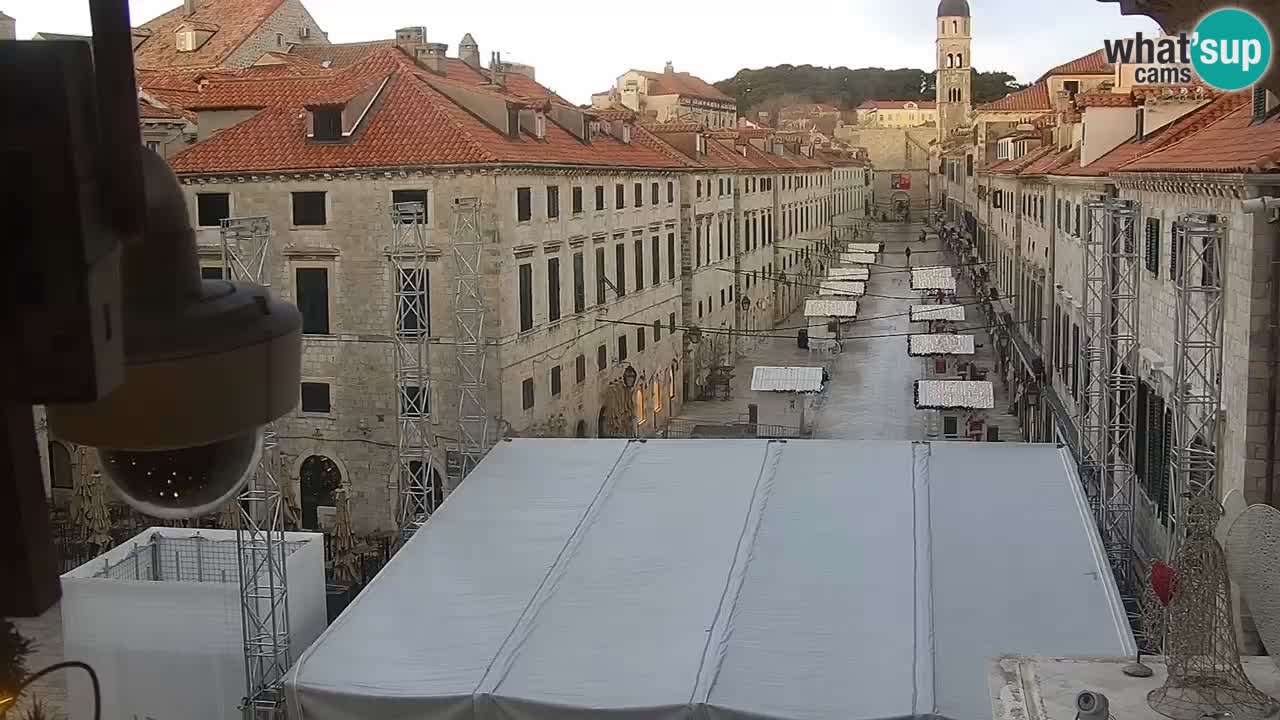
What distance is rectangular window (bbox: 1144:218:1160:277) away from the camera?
15758mm

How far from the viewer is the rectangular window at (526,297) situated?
2405cm

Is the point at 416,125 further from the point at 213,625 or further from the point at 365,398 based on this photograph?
the point at 213,625

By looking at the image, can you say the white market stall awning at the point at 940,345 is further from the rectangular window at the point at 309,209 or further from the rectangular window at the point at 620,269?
the rectangular window at the point at 309,209

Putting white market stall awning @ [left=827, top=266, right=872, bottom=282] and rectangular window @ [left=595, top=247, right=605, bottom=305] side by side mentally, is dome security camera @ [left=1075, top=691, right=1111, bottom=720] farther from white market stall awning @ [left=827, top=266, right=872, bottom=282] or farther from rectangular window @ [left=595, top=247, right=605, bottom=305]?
white market stall awning @ [left=827, top=266, right=872, bottom=282]

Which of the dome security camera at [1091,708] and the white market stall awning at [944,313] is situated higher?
the dome security camera at [1091,708]

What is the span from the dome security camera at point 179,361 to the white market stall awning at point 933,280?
4166cm

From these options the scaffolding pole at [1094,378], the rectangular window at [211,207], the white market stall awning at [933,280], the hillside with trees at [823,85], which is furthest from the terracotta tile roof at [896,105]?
the scaffolding pole at [1094,378]

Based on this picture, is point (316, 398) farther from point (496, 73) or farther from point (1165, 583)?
point (1165, 583)

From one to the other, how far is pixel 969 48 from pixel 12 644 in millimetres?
114122

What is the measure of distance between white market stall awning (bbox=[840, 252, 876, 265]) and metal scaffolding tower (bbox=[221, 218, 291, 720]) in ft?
158

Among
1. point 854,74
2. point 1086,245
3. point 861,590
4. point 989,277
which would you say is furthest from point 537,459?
point 854,74

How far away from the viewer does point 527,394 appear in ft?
80.1

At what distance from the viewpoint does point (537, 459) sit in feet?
56.4

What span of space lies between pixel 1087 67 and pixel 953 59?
49244mm
